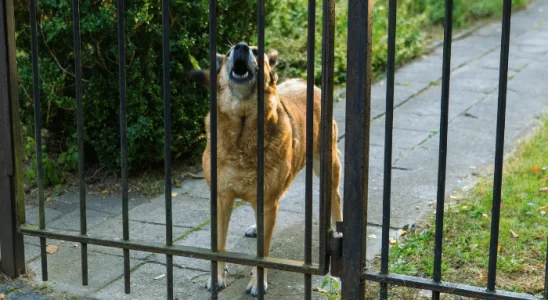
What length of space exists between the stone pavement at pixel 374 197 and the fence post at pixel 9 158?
29 centimetres

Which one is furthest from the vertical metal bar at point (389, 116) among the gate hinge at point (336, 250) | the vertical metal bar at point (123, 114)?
the vertical metal bar at point (123, 114)

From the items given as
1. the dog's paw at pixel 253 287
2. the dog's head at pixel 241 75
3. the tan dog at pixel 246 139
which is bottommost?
the dog's paw at pixel 253 287

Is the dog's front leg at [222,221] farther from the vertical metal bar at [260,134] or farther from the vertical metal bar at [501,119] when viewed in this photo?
the vertical metal bar at [501,119]

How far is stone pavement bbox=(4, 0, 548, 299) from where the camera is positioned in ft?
16.0

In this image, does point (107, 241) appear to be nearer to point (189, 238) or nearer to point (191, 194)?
point (189, 238)

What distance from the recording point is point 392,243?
5.35m

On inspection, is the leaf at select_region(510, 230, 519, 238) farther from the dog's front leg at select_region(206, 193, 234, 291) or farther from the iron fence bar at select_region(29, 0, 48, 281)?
the iron fence bar at select_region(29, 0, 48, 281)

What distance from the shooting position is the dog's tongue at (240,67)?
179 inches

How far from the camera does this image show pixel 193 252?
13.9 feet

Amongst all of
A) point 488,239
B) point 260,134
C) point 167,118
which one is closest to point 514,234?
point 488,239

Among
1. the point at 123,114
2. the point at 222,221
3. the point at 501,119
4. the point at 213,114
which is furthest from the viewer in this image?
the point at 222,221

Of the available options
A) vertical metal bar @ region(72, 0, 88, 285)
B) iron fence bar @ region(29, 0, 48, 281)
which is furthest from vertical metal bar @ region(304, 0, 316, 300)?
iron fence bar @ region(29, 0, 48, 281)

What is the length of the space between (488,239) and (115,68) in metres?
3.32

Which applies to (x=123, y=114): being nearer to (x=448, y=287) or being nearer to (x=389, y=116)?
(x=389, y=116)
